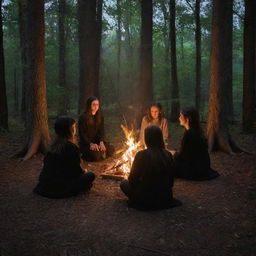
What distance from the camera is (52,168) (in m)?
6.18

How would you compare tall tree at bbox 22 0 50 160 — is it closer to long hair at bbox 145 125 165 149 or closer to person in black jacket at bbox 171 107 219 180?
person in black jacket at bbox 171 107 219 180

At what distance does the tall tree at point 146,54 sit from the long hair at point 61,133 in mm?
9047

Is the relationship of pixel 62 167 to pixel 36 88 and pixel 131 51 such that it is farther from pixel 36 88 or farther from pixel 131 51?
pixel 131 51

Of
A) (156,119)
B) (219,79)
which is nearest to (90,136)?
(156,119)

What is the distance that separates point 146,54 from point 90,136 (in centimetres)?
693

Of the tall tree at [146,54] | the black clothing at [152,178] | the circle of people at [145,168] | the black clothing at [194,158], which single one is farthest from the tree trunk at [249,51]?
the black clothing at [152,178]

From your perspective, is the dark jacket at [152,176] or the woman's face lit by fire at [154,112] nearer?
the dark jacket at [152,176]

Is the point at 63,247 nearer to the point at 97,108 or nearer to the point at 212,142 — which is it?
the point at 97,108

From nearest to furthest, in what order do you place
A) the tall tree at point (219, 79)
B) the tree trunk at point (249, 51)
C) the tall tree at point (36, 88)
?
the tall tree at point (36, 88)
the tall tree at point (219, 79)
the tree trunk at point (249, 51)

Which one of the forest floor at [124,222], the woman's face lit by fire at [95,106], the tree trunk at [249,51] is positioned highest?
the tree trunk at [249,51]

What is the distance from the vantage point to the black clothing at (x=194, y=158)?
24.2 ft

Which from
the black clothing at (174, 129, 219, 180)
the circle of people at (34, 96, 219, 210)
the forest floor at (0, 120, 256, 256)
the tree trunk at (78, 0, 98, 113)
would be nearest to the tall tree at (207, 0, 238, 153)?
the forest floor at (0, 120, 256, 256)

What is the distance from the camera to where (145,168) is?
18.5ft

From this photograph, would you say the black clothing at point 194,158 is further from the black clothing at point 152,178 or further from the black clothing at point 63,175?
the black clothing at point 63,175
